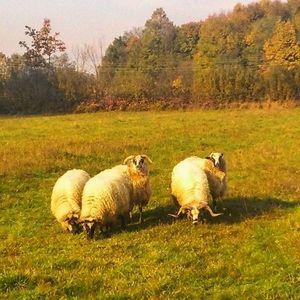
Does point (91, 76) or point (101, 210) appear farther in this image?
point (91, 76)

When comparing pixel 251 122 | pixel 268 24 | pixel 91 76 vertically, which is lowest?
pixel 251 122

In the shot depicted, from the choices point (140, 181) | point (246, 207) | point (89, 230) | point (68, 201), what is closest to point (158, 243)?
point (89, 230)

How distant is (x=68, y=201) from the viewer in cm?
1212

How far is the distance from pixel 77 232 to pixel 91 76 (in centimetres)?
5353

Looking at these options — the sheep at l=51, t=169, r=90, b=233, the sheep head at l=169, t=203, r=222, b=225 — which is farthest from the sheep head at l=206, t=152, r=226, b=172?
the sheep at l=51, t=169, r=90, b=233

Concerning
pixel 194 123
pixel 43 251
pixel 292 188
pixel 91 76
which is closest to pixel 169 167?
pixel 292 188

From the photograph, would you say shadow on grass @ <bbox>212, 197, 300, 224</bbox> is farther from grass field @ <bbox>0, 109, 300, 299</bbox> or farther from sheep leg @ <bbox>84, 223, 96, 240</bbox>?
sheep leg @ <bbox>84, 223, 96, 240</bbox>

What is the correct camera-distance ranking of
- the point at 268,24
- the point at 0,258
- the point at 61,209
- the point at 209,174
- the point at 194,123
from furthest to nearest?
1. the point at 268,24
2. the point at 194,123
3. the point at 209,174
4. the point at 61,209
5. the point at 0,258

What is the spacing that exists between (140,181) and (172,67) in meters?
62.5

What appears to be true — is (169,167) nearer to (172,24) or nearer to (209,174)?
(209,174)

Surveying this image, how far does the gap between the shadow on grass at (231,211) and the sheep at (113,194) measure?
1.55 feet

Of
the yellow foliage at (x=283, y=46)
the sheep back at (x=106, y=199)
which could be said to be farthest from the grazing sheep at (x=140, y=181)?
the yellow foliage at (x=283, y=46)

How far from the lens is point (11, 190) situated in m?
16.3

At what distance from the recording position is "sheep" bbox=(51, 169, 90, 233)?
460 inches
